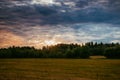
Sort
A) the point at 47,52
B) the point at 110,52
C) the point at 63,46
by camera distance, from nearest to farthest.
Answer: the point at 110,52 → the point at 47,52 → the point at 63,46

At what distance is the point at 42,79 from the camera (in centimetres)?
3039

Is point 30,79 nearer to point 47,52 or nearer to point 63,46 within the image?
point 47,52

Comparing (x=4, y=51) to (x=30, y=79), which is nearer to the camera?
(x=30, y=79)

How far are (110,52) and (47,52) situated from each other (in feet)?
108

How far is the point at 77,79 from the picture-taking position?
31.0 meters

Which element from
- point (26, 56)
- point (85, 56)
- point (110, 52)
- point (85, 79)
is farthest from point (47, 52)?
point (85, 79)

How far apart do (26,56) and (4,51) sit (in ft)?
37.9

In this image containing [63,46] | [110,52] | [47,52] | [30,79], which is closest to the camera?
[30,79]

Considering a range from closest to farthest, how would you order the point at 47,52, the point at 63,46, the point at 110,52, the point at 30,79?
the point at 30,79, the point at 110,52, the point at 47,52, the point at 63,46

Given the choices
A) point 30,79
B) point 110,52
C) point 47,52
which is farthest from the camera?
point 47,52

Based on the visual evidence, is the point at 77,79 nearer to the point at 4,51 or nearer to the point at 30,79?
the point at 30,79

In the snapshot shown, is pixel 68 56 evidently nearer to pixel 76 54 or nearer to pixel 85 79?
pixel 76 54

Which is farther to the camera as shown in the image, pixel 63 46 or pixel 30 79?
pixel 63 46

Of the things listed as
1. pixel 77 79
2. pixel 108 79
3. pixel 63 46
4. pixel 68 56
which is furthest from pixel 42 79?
pixel 63 46
